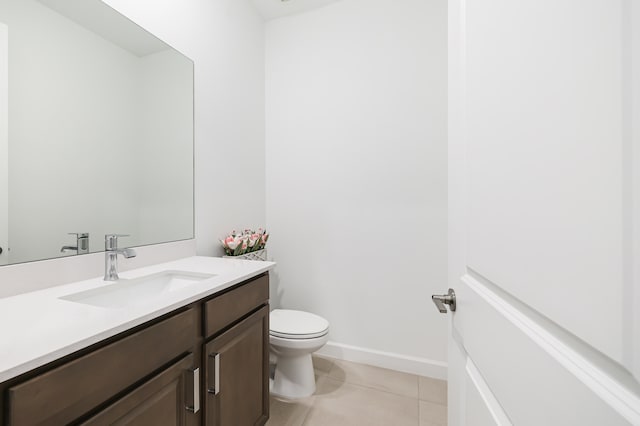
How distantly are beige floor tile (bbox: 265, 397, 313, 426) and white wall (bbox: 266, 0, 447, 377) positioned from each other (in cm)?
58

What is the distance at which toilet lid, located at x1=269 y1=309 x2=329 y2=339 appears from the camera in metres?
1.65

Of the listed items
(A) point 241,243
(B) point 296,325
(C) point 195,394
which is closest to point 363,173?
(A) point 241,243

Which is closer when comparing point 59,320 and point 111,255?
point 59,320

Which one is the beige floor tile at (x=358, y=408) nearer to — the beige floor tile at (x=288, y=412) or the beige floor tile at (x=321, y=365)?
the beige floor tile at (x=288, y=412)

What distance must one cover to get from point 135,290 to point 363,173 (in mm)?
1580

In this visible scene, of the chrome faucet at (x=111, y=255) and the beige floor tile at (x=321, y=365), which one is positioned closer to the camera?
the chrome faucet at (x=111, y=255)

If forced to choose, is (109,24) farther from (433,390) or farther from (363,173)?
(433,390)

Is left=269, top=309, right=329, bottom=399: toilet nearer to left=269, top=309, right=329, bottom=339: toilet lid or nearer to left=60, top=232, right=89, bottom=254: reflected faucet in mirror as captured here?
left=269, top=309, right=329, bottom=339: toilet lid

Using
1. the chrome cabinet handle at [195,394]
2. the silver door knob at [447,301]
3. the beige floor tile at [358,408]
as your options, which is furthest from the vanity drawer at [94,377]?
the beige floor tile at [358,408]

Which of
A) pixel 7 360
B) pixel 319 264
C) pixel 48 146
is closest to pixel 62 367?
pixel 7 360

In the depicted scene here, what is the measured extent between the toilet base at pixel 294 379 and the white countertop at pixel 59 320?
3.05 ft

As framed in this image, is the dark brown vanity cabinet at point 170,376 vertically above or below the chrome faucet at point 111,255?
below

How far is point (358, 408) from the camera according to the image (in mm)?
1626

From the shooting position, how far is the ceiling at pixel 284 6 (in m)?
2.12
